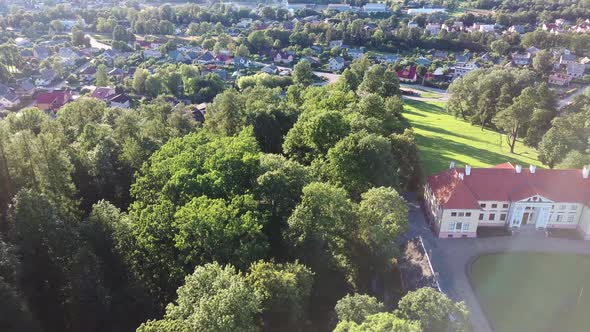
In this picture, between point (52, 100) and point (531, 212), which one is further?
point (52, 100)

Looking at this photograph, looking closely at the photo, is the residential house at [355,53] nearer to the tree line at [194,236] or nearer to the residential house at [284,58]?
the residential house at [284,58]

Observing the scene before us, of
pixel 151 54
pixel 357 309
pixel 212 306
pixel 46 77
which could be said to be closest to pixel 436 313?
pixel 357 309

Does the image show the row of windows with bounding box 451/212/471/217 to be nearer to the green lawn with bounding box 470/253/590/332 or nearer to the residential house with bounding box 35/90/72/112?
the green lawn with bounding box 470/253/590/332

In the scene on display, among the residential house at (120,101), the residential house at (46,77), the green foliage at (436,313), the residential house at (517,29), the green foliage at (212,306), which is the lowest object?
the residential house at (46,77)

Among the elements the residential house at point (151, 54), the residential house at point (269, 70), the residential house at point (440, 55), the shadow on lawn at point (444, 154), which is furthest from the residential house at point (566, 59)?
the residential house at point (151, 54)

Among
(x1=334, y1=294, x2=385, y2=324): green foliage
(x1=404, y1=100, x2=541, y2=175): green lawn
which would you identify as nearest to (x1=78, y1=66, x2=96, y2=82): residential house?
(x1=404, y1=100, x2=541, y2=175): green lawn

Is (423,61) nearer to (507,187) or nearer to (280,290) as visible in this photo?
(507,187)
